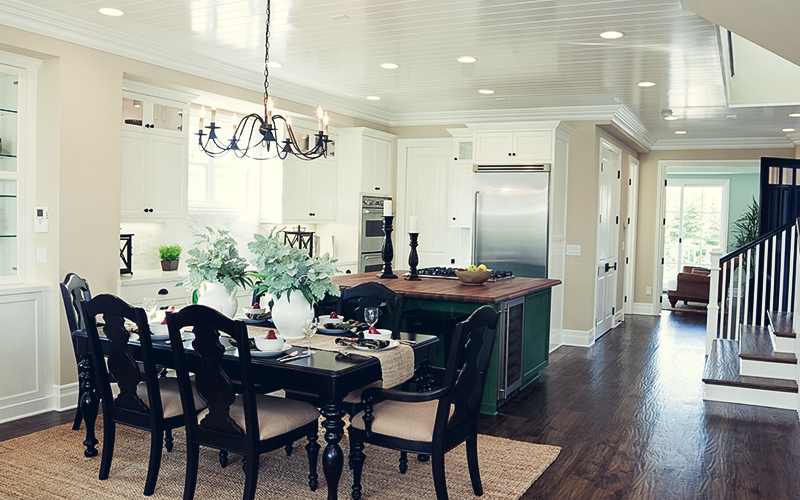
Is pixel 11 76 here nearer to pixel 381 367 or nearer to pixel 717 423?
pixel 381 367

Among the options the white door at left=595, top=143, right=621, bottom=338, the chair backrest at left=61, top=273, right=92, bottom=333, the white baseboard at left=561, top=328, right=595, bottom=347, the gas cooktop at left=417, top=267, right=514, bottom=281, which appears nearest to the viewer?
the chair backrest at left=61, top=273, right=92, bottom=333

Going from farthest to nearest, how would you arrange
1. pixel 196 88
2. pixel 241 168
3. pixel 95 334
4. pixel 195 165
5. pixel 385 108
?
pixel 385 108 < pixel 241 168 < pixel 195 165 < pixel 196 88 < pixel 95 334

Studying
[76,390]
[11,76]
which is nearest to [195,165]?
[11,76]

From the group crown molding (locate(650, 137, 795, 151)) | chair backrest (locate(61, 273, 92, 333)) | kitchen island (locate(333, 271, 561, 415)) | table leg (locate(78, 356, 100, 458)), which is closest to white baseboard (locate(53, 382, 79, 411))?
chair backrest (locate(61, 273, 92, 333))

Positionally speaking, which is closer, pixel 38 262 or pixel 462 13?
pixel 462 13

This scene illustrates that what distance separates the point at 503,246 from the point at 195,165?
10.6 ft

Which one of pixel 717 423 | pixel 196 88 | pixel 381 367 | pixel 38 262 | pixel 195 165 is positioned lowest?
pixel 717 423

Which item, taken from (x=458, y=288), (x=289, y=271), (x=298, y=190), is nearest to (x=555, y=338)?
(x=458, y=288)

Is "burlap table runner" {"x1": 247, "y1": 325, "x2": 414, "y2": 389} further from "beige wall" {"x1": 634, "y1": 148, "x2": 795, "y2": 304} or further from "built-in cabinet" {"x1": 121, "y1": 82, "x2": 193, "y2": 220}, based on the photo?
"beige wall" {"x1": 634, "y1": 148, "x2": 795, "y2": 304}

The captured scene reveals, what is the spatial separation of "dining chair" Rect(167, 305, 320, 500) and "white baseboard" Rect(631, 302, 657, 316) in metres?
8.52

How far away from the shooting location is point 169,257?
5.59m

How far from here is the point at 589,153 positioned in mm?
7379

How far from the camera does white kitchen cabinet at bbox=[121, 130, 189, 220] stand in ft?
16.9

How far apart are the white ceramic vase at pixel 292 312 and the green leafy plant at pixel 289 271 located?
0.10ft
